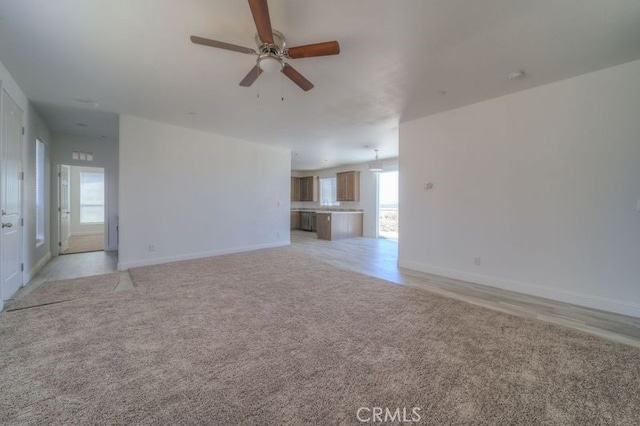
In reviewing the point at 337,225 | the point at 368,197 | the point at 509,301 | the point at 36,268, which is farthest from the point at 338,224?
the point at 36,268

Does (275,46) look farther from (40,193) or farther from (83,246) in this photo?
(83,246)

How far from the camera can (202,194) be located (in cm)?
548

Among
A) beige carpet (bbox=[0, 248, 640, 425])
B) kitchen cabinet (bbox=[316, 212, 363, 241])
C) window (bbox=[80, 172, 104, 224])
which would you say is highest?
window (bbox=[80, 172, 104, 224])

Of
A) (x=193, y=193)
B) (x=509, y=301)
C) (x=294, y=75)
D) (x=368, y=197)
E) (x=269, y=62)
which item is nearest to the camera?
(x=269, y=62)

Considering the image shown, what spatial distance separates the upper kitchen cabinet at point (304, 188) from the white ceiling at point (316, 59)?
256 inches

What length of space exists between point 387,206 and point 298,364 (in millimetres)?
7545

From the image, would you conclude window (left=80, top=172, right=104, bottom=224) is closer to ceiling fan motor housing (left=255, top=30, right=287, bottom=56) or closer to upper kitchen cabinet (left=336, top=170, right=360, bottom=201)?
upper kitchen cabinet (left=336, top=170, right=360, bottom=201)

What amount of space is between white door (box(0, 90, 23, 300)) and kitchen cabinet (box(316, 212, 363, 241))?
6458 millimetres

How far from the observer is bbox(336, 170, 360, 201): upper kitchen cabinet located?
9281mm

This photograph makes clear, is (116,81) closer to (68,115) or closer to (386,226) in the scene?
(68,115)

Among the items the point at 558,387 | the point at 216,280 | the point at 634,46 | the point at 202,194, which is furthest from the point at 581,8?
the point at 202,194

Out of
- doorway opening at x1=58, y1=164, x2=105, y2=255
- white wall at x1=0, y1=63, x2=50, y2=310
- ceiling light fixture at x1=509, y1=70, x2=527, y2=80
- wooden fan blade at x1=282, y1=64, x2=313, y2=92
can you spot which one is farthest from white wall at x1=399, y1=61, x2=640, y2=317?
doorway opening at x1=58, y1=164, x2=105, y2=255

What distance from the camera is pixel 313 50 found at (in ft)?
6.90

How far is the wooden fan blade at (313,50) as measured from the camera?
2049 millimetres
